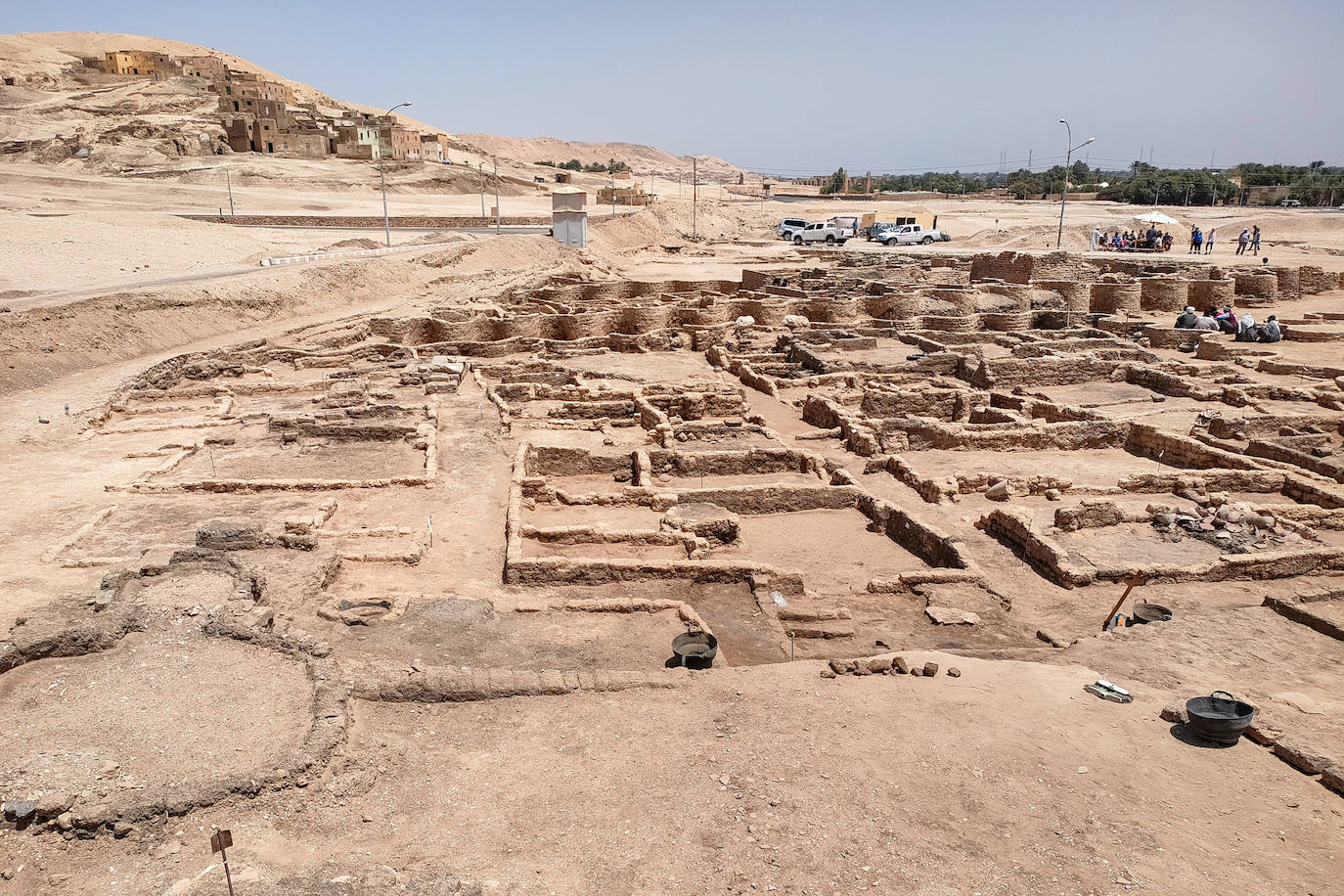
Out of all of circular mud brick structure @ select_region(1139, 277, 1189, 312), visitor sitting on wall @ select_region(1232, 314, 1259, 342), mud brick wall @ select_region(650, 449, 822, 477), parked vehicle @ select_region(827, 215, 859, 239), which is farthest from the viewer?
parked vehicle @ select_region(827, 215, 859, 239)

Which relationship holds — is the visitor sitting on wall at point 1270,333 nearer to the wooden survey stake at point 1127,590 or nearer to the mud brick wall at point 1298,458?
the mud brick wall at point 1298,458

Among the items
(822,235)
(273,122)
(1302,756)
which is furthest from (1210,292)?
(273,122)

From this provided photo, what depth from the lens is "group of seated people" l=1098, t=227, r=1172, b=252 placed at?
4900 centimetres

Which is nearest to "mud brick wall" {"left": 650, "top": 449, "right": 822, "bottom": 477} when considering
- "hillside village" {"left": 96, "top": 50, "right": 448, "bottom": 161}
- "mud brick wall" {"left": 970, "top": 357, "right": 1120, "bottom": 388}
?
"mud brick wall" {"left": 970, "top": 357, "right": 1120, "bottom": 388}

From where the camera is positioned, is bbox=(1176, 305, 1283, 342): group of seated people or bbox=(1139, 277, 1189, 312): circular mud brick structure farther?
bbox=(1139, 277, 1189, 312): circular mud brick structure

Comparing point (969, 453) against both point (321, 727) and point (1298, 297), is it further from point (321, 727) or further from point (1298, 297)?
point (1298, 297)

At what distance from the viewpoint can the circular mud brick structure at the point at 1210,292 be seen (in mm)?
33281

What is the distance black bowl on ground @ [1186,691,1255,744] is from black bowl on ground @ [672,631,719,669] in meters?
4.33

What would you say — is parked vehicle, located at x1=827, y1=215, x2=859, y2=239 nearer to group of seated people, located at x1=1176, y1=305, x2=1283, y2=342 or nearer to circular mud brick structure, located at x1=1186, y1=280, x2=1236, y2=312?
circular mud brick structure, located at x1=1186, y1=280, x2=1236, y2=312

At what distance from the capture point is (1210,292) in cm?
3341

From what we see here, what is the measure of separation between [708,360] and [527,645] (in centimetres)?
1828

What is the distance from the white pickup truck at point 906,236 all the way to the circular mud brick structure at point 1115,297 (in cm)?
2324

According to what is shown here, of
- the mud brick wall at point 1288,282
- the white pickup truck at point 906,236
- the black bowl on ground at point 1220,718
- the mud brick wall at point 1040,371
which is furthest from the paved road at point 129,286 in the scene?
the mud brick wall at point 1288,282

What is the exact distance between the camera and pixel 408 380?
69.7 ft
